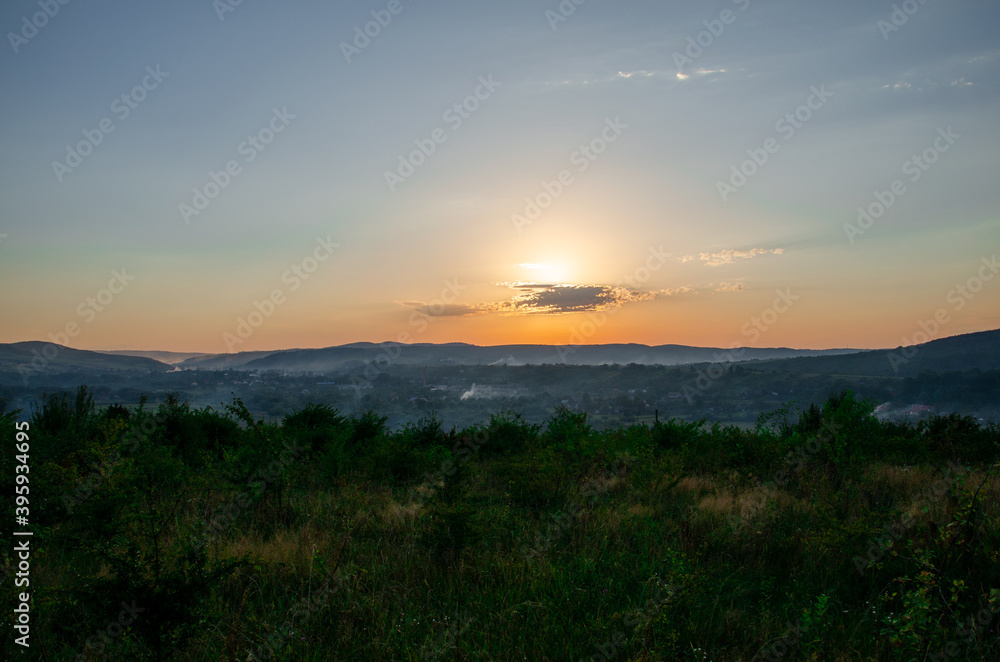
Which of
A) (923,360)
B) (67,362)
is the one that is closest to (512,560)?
(923,360)

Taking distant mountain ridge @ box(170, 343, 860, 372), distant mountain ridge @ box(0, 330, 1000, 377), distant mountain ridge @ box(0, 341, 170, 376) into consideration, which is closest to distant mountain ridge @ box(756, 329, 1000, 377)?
distant mountain ridge @ box(0, 330, 1000, 377)

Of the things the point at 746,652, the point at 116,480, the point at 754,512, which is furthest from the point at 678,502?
the point at 116,480

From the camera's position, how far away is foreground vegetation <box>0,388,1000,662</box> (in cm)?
342

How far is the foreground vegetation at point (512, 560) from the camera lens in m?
3.42

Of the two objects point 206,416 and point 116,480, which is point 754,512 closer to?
point 116,480

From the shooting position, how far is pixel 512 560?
190 inches

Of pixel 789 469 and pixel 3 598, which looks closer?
pixel 3 598

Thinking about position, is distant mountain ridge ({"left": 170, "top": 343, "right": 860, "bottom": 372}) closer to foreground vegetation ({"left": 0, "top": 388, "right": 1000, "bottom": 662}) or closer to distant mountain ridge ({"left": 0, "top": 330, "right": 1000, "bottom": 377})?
distant mountain ridge ({"left": 0, "top": 330, "right": 1000, "bottom": 377})

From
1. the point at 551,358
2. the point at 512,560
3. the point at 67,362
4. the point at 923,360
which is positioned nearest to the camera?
the point at 512,560

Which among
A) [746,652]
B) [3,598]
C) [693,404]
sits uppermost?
[3,598]

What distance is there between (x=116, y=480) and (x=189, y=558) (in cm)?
265

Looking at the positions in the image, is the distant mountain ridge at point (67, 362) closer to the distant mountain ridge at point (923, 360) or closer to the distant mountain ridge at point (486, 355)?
the distant mountain ridge at point (486, 355)

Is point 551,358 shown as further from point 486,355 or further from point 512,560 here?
point 512,560

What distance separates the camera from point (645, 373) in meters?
64.9
